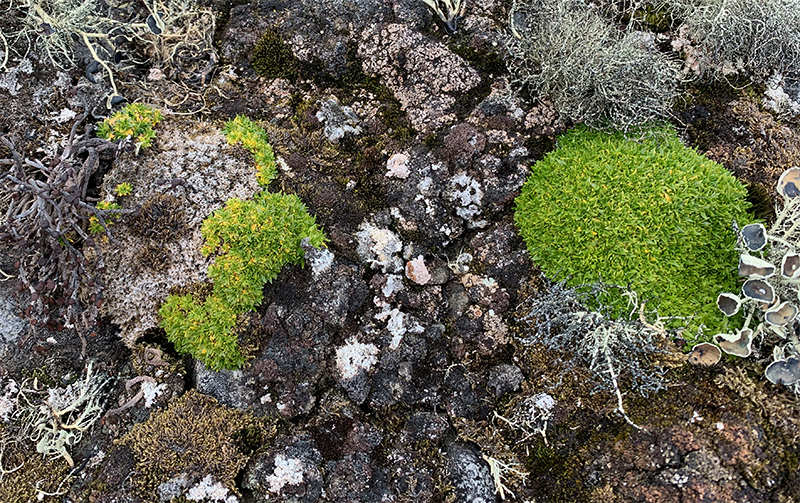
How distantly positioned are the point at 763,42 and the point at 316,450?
4.92 metres

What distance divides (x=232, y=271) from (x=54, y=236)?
1.25 metres

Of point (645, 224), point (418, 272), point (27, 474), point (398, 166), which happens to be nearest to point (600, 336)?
point (645, 224)

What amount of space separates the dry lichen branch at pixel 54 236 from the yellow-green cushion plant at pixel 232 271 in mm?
641

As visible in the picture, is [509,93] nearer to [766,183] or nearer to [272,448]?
[766,183]

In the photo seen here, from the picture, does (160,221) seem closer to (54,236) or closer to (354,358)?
(54,236)

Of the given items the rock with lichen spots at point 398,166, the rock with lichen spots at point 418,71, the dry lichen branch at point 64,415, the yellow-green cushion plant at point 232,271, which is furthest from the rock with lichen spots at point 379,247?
the dry lichen branch at point 64,415

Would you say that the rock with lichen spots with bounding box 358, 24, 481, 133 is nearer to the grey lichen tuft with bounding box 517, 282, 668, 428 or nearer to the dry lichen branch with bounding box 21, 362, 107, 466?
the grey lichen tuft with bounding box 517, 282, 668, 428

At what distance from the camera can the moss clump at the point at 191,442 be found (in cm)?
332

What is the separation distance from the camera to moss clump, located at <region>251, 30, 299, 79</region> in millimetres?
4516

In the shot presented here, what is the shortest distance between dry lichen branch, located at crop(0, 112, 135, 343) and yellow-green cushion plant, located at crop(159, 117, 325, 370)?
641 millimetres

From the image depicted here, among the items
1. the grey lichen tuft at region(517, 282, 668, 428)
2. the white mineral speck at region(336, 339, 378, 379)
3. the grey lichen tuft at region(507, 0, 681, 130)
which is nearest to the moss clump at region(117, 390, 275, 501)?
the white mineral speck at region(336, 339, 378, 379)

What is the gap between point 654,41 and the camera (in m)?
4.40

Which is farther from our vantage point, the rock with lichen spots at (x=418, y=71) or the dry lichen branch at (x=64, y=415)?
the rock with lichen spots at (x=418, y=71)

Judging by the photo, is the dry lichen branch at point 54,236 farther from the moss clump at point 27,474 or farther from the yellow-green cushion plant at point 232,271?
the moss clump at point 27,474
